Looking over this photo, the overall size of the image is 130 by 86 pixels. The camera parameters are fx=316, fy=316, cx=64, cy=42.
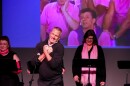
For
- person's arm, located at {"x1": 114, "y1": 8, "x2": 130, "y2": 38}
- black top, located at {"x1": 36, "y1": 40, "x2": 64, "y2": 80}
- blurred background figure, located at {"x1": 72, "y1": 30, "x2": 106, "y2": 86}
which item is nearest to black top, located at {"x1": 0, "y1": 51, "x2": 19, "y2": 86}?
black top, located at {"x1": 36, "y1": 40, "x2": 64, "y2": 80}

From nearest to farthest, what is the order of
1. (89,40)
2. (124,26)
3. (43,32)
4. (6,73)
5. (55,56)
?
(55,56) < (6,73) < (89,40) < (124,26) < (43,32)

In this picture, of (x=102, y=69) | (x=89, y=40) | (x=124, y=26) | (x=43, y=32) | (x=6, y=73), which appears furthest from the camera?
(x=43, y=32)

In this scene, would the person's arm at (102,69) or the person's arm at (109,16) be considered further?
the person's arm at (109,16)

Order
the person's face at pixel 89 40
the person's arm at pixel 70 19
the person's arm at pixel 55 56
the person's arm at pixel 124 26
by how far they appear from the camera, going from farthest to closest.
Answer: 1. the person's arm at pixel 70 19
2. the person's arm at pixel 124 26
3. the person's face at pixel 89 40
4. the person's arm at pixel 55 56

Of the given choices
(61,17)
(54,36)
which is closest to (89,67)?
(54,36)

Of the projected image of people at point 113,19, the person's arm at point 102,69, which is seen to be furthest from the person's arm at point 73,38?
the person's arm at point 102,69

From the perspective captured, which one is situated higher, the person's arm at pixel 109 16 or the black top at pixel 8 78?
the person's arm at pixel 109 16

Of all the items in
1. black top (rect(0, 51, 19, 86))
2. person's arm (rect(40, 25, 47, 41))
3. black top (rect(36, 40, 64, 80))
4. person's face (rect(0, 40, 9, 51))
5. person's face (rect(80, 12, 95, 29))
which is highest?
person's face (rect(80, 12, 95, 29))

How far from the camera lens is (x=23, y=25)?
6723mm

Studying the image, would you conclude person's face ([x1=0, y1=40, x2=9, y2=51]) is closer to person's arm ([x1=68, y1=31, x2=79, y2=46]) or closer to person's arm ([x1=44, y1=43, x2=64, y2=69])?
person's arm ([x1=44, y1=43, x2=64, y2=69])

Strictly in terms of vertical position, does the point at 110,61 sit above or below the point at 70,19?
below

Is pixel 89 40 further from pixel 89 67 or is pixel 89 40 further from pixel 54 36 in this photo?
pixel 54 36

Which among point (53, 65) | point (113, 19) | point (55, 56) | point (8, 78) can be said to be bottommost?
point (8, 78)

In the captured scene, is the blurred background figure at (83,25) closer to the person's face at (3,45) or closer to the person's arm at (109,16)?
the person's arm at (109,16)
